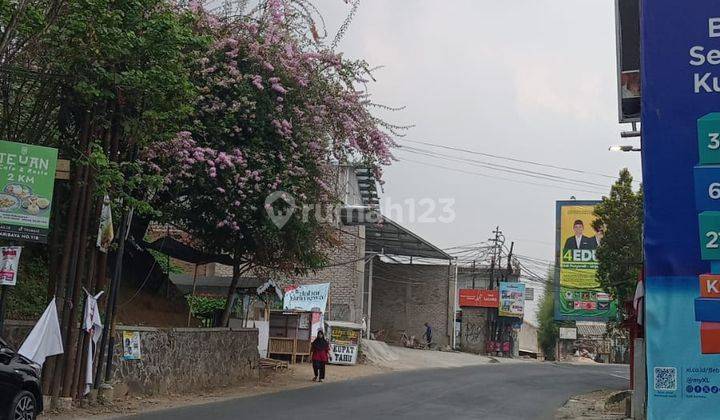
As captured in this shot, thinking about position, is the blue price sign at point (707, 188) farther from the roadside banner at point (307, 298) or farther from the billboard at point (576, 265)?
the billboard at point (576, 265)

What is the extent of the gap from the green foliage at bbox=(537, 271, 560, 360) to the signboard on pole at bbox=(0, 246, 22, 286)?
57184 mm

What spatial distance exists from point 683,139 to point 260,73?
15563 millimetres

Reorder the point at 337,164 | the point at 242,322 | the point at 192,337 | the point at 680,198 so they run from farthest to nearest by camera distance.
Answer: the point at 242,322
the point at 337,164
the point at 192,337
the point at 680,198

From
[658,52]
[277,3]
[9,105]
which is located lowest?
[658,52]

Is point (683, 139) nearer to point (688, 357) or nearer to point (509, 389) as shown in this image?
point (688, 357)

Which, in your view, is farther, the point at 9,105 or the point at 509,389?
the point at 509,389

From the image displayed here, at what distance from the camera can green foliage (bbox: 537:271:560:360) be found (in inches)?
2731

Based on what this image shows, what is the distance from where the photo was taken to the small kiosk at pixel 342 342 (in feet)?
102

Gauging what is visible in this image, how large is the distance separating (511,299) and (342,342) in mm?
26518

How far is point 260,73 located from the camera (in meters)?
20.4

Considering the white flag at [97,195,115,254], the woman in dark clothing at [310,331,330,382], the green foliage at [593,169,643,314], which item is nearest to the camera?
the white flag at [97,195,115,254]

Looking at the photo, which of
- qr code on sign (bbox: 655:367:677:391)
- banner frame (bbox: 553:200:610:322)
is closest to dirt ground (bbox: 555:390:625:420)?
qr code on sign (bbox: 655:367:677:391)

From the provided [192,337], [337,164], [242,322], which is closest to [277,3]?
[337,164]

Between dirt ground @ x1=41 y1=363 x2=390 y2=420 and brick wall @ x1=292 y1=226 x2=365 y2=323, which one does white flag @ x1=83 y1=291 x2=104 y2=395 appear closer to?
dirt ground @ x1=41 y1=363 x2=390 y2=420
